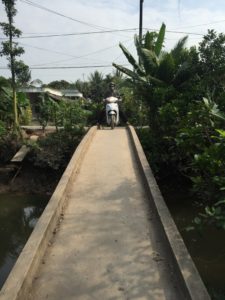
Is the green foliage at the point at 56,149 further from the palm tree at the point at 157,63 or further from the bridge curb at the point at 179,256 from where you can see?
the bridge curb at the point at 179,256

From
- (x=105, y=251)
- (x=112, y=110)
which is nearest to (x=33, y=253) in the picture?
(x=105, y=251)

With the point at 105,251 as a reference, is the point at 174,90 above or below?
above

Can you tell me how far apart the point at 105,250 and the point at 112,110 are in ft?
33.1

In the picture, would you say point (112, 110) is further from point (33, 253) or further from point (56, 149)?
point (33, 253)

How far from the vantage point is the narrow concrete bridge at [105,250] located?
373 centimetres

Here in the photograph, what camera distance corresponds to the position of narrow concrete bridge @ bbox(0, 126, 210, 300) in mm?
3732

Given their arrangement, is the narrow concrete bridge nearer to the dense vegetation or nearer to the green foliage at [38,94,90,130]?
the dense vegetation

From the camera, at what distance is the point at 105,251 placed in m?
4.61

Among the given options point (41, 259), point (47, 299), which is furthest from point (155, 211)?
point (47, 299)

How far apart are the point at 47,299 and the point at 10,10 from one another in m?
12.6

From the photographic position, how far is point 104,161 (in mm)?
9047

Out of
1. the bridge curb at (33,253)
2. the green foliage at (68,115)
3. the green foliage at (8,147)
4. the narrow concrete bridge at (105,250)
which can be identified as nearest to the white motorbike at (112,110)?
the green foliage at (68,115)

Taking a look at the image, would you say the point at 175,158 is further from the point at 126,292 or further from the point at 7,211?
the point at 126,292

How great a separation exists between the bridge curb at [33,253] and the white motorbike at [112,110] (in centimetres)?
780
